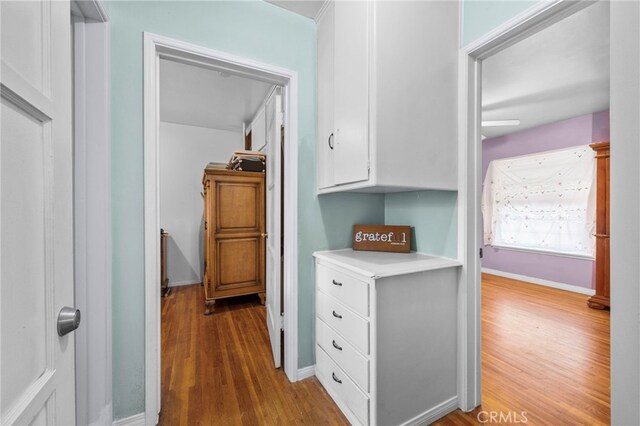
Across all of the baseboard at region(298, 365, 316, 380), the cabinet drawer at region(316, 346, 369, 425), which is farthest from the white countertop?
the baseboard at region(298, 365, 316, 380)

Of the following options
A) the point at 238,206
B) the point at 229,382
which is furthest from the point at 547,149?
the point at 229,382

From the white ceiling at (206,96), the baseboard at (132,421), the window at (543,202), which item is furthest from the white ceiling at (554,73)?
the baseboard at (132,421)

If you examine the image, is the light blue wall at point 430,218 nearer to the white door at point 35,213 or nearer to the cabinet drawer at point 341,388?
the cabinet drawer at point 341,388

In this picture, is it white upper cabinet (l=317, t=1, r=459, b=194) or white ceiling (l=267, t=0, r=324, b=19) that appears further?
white ceiling (l=267, t=0, r=324, b=19)

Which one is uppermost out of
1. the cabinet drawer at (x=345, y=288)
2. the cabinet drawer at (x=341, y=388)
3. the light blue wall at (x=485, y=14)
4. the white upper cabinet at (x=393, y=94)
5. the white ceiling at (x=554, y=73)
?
the white ceiling at (x=554, y=73)

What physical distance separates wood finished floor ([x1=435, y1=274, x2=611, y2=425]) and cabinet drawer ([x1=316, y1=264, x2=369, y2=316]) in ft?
2.64

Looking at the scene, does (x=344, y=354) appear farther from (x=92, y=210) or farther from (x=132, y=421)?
(x=92, y=210)

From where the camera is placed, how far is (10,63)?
0.51 metres

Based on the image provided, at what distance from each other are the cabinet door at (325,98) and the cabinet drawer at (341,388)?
3.59ft

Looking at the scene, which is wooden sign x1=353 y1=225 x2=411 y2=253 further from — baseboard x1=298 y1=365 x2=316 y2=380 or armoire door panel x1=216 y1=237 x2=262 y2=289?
armoire door panel x1=216 y1=237 x2=262 y2=289

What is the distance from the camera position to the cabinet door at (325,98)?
172 cm

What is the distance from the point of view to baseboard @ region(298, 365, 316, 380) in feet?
6.16

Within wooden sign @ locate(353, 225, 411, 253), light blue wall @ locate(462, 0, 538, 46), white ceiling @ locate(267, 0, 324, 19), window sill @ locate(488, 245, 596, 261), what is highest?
white ceiling @ locate(267, 0, 324, 19)

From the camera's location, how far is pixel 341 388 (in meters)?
1.58
